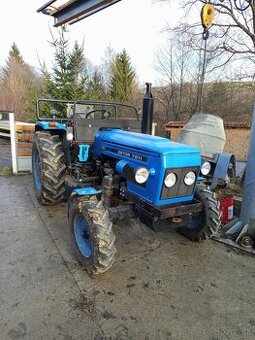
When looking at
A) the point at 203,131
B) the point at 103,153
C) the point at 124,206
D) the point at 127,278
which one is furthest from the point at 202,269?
the point at 203,131

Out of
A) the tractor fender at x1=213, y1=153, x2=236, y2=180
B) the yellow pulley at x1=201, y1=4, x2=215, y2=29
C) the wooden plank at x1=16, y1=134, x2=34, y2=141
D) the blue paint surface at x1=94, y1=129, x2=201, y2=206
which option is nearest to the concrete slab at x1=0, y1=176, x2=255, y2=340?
the blue paint surface at x1=94, y1=129, x2=201, y2=206

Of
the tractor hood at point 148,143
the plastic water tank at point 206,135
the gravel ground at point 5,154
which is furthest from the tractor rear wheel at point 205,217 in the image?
the gravel ground at point 5,154

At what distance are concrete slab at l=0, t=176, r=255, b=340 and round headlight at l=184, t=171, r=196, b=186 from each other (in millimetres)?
900

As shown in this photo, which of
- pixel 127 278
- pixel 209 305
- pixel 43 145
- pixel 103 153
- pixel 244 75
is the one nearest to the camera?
pixel 209 305

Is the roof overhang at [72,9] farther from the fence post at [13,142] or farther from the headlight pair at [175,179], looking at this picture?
the fence post at [13,142]

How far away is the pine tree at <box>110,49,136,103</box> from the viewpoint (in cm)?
2017

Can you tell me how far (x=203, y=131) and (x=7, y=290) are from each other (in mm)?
4450

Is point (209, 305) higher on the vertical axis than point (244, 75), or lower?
lower

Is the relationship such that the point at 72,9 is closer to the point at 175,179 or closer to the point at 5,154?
the point at 175,179

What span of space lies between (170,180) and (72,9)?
2.05 m

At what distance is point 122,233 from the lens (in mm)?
3557

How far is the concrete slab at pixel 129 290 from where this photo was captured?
6.63 ft

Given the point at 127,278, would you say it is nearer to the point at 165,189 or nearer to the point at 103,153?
the point at 165,189

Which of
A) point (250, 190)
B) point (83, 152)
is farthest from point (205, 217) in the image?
point (83, 152)
